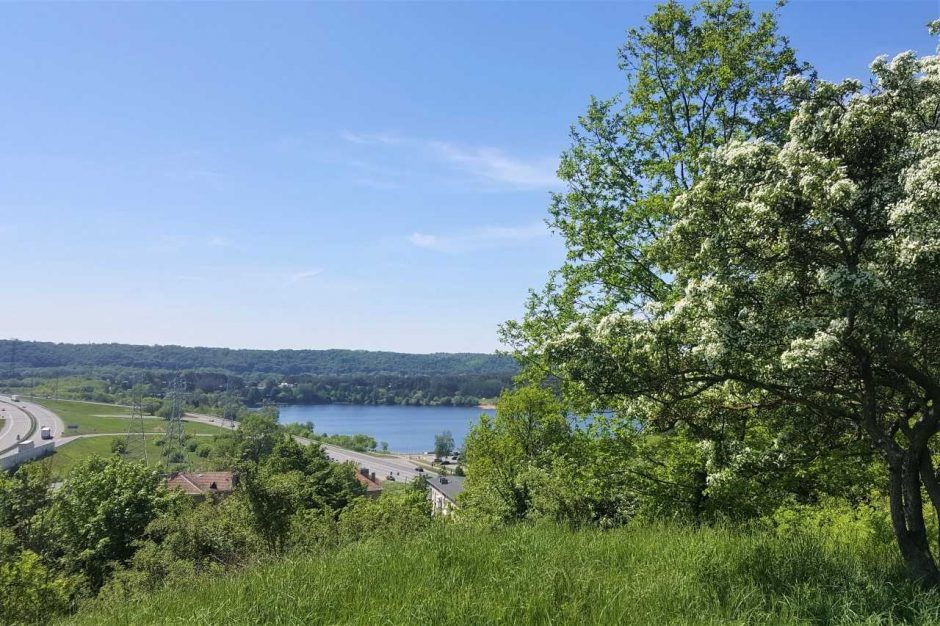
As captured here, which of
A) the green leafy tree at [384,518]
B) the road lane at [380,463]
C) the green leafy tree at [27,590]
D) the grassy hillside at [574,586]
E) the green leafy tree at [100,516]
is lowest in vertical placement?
the road lane at [380,463]

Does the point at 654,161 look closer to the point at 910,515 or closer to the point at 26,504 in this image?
the point at 910,515

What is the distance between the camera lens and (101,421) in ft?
525

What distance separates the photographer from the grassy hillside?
516cm

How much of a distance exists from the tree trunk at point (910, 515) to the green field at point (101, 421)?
531 feet

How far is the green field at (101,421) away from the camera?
146 metres

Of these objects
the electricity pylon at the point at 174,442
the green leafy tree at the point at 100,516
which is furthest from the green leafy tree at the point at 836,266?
the electricity pylon at the point at 174,442

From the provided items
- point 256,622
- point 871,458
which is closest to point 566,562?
point 256,622

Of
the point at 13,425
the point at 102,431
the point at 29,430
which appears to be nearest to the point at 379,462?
the point at 102,431

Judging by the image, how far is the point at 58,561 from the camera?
34.0m

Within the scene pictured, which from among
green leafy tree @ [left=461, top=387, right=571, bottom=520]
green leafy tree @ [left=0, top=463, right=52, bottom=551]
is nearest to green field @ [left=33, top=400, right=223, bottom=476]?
green leafy tree @ [left=0, top=463, right=52, bottom=551]

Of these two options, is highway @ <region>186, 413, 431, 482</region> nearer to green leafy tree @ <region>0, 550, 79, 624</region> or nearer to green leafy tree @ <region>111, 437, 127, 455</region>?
green leafy tree @ <region>111, 437, 127, 455</region>

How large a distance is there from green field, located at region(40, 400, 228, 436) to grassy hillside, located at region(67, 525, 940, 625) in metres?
158

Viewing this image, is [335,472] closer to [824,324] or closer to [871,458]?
[871,458]

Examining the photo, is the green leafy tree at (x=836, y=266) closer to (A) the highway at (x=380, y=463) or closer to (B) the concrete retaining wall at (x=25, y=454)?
(B) the concrete retaining wall at (x=25, y=454)
